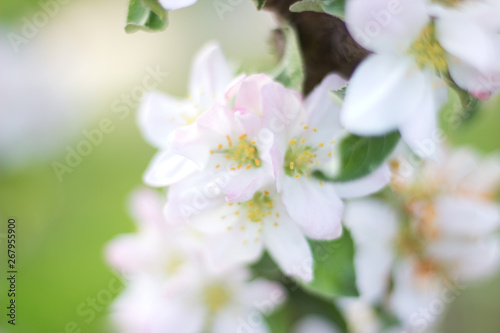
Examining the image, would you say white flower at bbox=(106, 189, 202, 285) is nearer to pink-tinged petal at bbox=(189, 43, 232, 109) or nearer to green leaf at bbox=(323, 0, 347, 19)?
pink-tinged petal at bbox=(189, 43, 232, 109)

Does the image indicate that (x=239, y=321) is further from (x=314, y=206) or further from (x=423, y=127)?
(x=423, y=127)

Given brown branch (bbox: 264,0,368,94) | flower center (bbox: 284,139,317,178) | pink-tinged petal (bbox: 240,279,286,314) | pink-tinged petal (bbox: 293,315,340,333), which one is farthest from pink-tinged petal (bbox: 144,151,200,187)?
pink-tinged petal (bbox: 293,315,340,333)

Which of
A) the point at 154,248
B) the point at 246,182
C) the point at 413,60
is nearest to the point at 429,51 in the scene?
the point at 413,60

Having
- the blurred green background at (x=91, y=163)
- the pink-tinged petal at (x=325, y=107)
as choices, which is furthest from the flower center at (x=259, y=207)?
the blurred green background at (x=91, y=163)

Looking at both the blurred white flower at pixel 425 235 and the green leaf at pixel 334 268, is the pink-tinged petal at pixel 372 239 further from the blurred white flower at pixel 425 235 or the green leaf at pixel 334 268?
the green leaf at pixel 334 268

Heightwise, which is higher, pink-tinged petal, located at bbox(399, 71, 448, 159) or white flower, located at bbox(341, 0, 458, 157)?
white flower, located at bbox(341, 0, 458, 157)

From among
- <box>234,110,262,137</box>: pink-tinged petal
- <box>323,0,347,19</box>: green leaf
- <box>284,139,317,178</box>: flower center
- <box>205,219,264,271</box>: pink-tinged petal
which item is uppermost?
<box>323,0,347,19</box>: green leaf

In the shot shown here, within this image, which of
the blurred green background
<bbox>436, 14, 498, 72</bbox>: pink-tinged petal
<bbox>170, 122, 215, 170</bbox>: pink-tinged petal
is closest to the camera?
<bbox>436, 14, 498, 72</bbox>: pink-tinged petal
